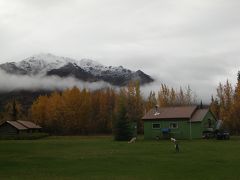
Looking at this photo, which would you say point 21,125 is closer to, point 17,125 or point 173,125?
point 17,125

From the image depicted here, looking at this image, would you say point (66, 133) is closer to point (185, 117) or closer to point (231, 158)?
point (185, 117)

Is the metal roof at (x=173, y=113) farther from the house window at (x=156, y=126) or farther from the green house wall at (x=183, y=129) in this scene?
the house window at (x=156, y=126)

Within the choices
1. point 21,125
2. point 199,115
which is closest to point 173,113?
point 199,115

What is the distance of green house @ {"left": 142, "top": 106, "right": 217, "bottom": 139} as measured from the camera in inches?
2717

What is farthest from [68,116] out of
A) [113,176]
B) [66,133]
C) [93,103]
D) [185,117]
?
[113,176]

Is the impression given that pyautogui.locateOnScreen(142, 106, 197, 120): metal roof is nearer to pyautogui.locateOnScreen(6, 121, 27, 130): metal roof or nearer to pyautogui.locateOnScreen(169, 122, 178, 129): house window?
pyautogui.locateOnScreen(169, 122, 178, 129): house window

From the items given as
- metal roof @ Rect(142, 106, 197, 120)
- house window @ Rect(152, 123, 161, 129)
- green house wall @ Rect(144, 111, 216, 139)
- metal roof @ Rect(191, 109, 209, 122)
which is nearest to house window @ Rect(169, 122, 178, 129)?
green house wall @ Rect(144, 111, 216, 139)

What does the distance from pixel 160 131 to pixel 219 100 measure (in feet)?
113

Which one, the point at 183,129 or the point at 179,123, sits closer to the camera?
the point at 183,129

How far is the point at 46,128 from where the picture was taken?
113875 mm

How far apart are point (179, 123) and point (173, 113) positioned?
105 inches

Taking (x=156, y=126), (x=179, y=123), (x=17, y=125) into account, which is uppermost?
(x=17, y=125)

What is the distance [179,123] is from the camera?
70000 millimetres

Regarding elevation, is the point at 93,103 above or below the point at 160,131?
above
